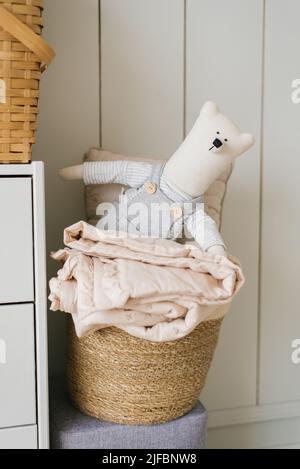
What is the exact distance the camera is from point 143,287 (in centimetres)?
110

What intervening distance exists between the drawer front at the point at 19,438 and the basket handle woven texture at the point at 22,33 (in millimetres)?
705

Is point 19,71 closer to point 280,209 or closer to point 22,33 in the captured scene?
point 22,33

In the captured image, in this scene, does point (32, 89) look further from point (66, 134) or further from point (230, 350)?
point (230, 350)

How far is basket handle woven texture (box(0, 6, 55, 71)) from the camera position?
107 cm

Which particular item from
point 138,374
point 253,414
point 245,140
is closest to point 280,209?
point 245,140

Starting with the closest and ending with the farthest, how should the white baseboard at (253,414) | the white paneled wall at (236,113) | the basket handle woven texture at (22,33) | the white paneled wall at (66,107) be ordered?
the basket handle woven texture at (22,33) → the white paneled wall at (66,107) → the white paneled wall at (236,113) → the white baseboard at (253,414)

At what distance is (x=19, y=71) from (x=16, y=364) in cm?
54

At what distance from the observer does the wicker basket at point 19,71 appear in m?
1.09

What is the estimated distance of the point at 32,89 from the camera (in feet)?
3.73

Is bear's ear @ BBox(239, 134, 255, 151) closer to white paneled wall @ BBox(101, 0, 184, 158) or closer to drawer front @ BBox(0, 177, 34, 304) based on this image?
white paneled wall @ BBox(101, 0, 184, 158)

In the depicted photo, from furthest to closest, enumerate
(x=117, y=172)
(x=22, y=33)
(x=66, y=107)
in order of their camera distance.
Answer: (x=66, y=107)
(x=117, y=172)
(x=22, y=33)

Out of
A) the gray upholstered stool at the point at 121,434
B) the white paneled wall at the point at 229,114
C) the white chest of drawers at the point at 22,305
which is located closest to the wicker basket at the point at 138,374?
the gray upholstered stool at the point at 121,434

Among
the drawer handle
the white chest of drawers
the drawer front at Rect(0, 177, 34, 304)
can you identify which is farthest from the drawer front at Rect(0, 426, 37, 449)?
the drawer front at Rect(0, 177, 34, 304)

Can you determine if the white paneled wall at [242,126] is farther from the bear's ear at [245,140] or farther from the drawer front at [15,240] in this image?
the drawer front at [15,240]
